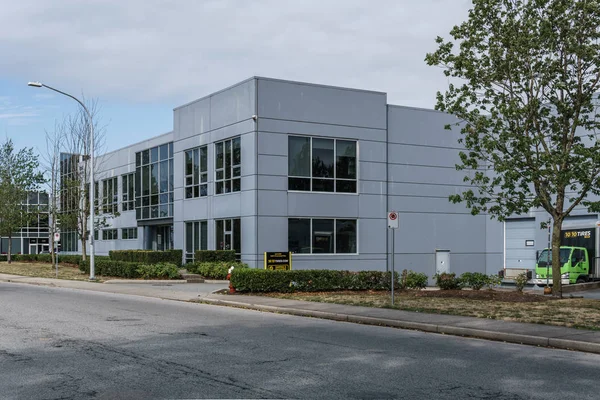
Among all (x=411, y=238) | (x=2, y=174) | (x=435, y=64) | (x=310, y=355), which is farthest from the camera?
(x=2, y=174)

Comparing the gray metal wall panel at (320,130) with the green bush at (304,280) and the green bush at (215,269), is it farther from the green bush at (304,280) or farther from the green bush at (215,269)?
the green bush at (304,280)

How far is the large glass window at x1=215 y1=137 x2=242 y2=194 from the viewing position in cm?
3441

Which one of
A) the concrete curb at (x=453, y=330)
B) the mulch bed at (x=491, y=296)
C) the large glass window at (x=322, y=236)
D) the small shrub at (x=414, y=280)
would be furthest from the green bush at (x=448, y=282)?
the large glass window at (x=322, y=236)

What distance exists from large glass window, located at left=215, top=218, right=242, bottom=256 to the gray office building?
0.19 feet

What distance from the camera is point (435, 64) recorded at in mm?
21625

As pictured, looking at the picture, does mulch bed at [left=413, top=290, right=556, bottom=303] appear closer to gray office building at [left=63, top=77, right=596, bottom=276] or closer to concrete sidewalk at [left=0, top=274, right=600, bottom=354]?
concrete sidewalk at [left=0, top=274, right=600, bottom=354]

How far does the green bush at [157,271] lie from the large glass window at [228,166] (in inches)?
203

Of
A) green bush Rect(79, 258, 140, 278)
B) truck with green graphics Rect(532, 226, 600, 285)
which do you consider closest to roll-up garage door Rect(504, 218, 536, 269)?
truck with green graphics Rect(532, 226, 600, 285)

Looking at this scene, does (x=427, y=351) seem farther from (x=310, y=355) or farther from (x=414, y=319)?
(x=414, y=319)

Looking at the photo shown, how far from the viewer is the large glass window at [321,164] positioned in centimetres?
3394

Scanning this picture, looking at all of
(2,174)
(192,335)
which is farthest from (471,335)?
(2,174)

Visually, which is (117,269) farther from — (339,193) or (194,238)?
(339,193)

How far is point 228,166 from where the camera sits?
116ft

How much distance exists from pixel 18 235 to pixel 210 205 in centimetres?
5153
